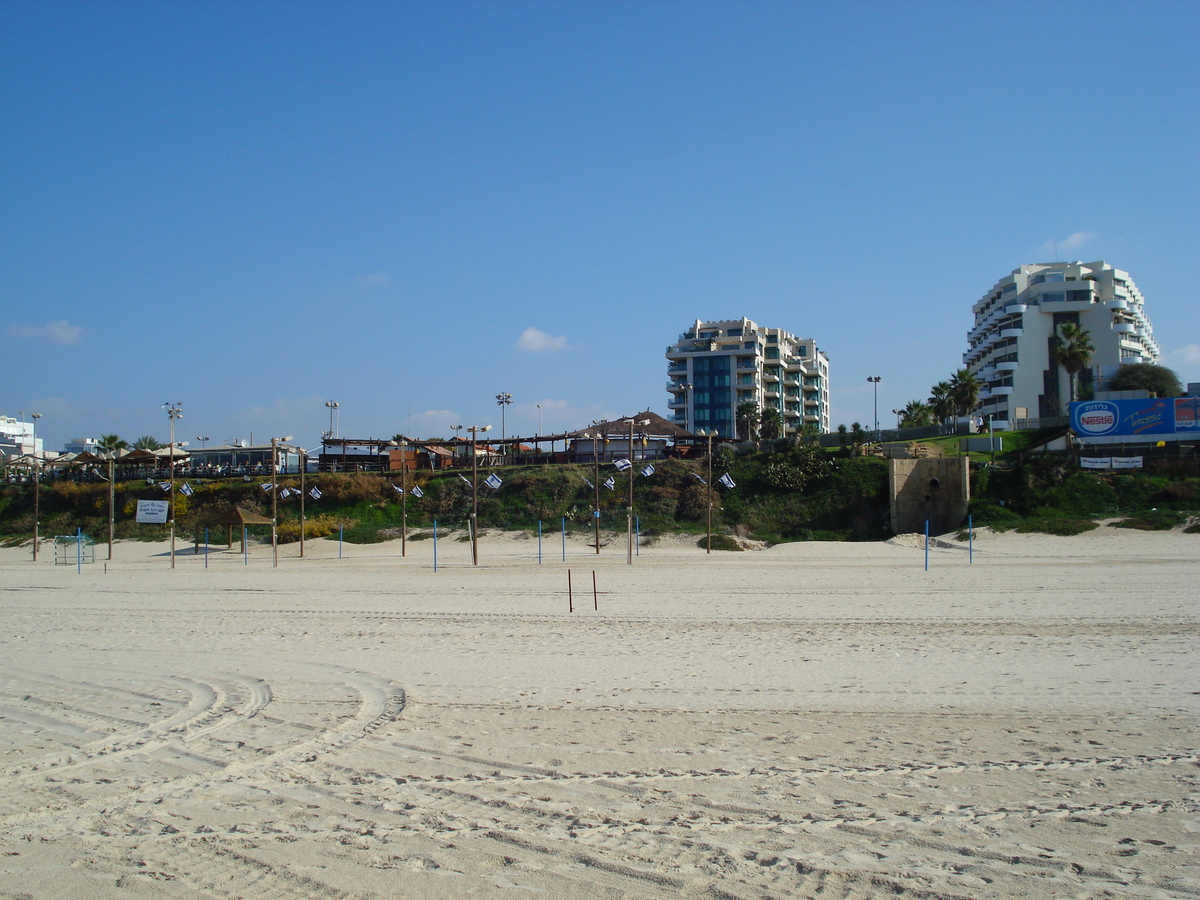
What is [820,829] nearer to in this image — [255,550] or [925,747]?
[925,747]

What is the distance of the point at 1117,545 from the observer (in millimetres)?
30922

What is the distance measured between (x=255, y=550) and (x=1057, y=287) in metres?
90.8

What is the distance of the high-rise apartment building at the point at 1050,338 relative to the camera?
88.2 metres

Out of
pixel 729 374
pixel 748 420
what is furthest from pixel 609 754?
pixel 729 374

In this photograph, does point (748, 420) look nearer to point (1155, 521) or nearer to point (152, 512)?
point (1155, 521)

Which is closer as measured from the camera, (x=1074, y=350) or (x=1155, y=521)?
(x=1155, y=521)

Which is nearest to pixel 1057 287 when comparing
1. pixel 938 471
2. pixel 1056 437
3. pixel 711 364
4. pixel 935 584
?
pixel 711 364

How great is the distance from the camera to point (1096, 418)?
4247cm

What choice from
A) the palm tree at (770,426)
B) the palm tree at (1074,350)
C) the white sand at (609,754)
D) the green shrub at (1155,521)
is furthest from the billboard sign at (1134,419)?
the palm tree at (770,426)

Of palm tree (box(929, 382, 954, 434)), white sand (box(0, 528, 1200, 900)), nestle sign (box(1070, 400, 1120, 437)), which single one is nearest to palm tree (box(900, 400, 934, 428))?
palm tree (box(929, 382, 954, 434))

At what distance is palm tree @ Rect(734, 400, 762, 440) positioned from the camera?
75.6 meters

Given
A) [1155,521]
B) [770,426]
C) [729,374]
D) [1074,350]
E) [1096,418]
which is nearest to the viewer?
[1155,521]

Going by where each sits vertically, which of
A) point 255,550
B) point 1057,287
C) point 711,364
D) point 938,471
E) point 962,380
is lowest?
point 255,550

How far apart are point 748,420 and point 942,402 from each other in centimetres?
1738
